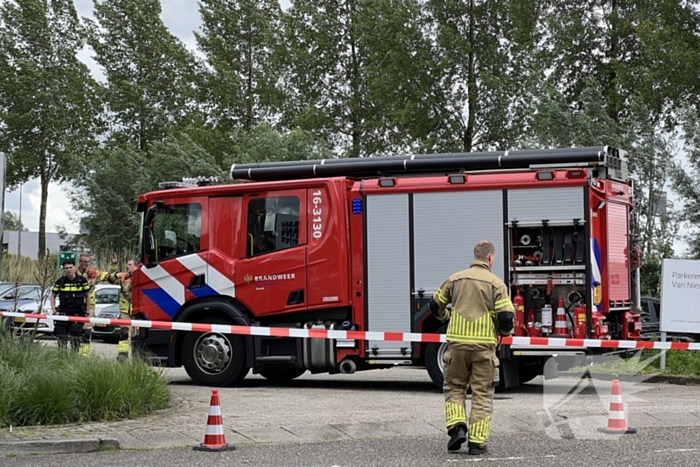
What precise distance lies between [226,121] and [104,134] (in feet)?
28.6

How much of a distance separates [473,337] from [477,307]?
10.0 inches

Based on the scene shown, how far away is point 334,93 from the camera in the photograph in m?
36.8

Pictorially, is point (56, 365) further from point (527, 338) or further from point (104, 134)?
point (104, 134)

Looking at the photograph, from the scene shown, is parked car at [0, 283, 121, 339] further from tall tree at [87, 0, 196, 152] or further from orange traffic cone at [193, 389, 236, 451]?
tall tree at [87, 0, 196, 152]

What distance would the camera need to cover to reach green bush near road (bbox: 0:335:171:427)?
9672 millimetres

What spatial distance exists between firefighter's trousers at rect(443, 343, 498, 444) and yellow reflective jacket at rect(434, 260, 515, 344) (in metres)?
0.08

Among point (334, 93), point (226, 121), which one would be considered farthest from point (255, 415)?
point (226, 121)

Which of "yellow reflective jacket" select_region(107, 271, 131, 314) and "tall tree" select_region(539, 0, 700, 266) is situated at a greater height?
"tall tree" select_region(539, 0, 700, 266)

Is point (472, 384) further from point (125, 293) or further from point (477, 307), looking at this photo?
point (125, 293)

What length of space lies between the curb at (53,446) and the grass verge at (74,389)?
0.79 meters

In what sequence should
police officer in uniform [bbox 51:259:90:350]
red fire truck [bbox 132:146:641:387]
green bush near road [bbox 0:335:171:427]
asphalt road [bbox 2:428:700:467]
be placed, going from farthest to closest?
police officer in uniform [bbox 51:259:90:350]
red fire truck [bbox 132:146:641:387]
green bush near road [bbox 0:335:171:427]
asphalt road [bbox 2:428:700:467]

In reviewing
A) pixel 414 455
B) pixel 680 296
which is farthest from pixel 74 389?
pixel 680 296

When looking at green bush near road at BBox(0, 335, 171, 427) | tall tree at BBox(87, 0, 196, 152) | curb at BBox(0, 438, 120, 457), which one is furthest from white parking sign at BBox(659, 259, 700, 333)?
tall tree at BBox(87, 0, 196, 152)

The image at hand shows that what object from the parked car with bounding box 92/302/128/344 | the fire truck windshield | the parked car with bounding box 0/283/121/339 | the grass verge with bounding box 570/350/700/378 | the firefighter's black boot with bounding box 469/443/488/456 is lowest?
the firefighter's black boot with bounding box 469/443/488/456
